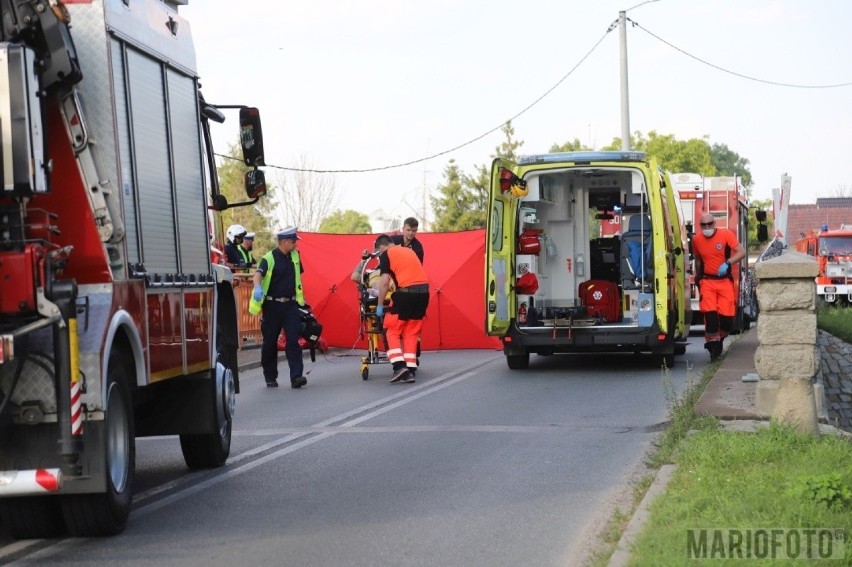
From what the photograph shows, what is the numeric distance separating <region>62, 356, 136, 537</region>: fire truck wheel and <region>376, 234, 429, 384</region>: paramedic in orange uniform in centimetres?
916

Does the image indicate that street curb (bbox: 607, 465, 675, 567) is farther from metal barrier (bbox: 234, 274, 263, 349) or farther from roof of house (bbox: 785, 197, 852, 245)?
roof of house (bbox: 785, 197, 852, 245)

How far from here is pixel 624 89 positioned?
3356cm

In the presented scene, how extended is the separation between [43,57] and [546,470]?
4.38 metres

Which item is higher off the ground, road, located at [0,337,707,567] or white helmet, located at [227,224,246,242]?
white helmet, located at [227,224,246,242]

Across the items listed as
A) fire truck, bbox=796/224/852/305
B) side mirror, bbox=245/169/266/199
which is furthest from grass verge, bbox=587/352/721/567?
fire truck, bbox=796/224/852/305

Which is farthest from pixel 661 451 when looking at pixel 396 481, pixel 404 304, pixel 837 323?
pixel 837 323

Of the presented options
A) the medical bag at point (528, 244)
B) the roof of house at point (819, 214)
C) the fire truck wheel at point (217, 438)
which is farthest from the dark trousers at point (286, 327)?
the roof of house at point (819, 214)

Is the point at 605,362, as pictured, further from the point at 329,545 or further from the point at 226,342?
the point at 329,545

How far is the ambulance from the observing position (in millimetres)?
16844

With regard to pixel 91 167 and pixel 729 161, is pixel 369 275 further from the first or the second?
pixel 729 161

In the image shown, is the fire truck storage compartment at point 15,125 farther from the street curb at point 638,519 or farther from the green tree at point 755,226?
the green tree at point 755,226

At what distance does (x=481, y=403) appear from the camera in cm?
1381

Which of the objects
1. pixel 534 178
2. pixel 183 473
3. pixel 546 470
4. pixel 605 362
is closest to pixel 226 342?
pixel 183 473

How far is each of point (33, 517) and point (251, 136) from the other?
3.67 metres
